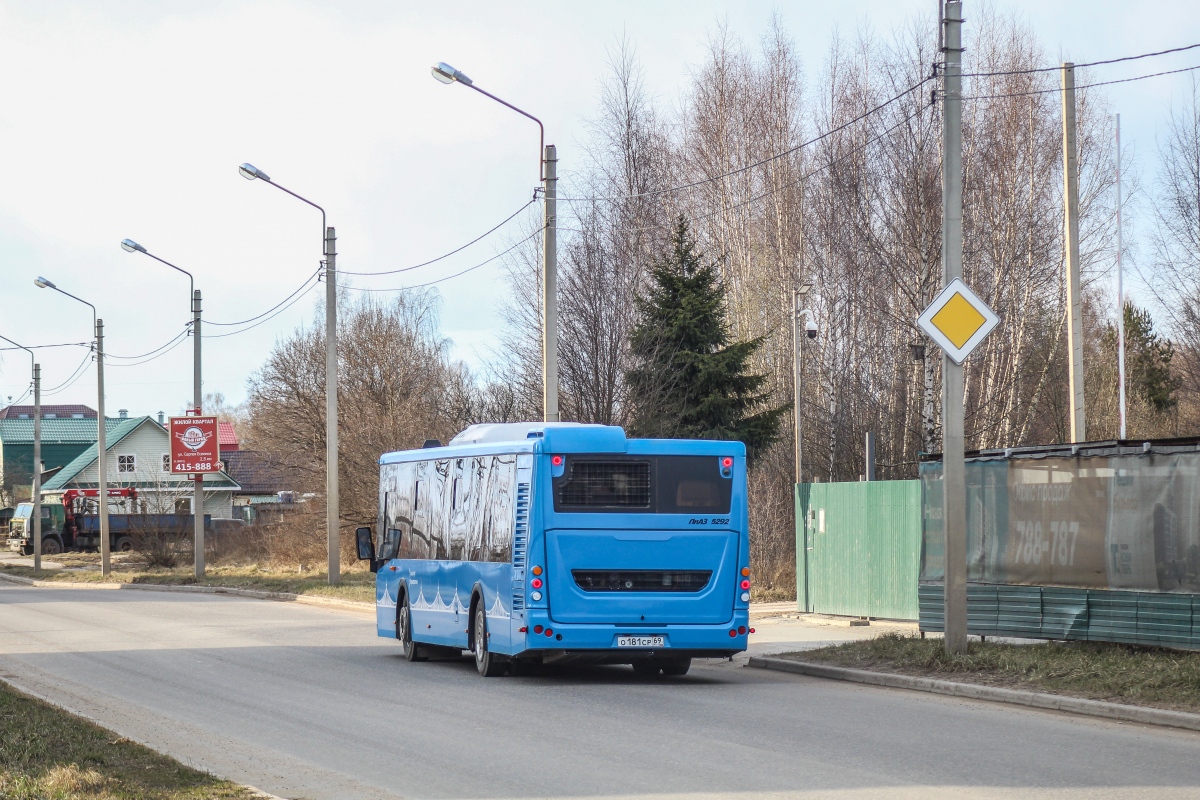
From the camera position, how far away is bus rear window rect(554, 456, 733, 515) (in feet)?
51.9

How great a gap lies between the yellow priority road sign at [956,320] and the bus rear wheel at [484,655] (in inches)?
239

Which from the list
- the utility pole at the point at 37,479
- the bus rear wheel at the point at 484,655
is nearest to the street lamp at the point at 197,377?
the utility pole at the point at 37,479

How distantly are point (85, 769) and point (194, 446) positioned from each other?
33324 millimetres

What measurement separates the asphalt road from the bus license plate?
0.45 meters

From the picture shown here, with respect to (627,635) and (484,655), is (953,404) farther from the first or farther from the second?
(484,655)

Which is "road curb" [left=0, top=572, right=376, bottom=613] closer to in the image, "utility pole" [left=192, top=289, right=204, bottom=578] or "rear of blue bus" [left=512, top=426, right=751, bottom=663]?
"utility pole" [left=192, top=289, right=204, bottom=578]

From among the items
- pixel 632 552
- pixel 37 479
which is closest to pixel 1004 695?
pixel 632 552

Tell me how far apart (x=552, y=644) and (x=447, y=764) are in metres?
5.49

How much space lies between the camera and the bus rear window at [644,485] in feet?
51.9

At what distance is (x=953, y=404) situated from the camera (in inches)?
603

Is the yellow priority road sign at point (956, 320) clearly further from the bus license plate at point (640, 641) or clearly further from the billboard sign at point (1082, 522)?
the bus license plate at point (640, 641)

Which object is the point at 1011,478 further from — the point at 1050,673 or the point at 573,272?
the point at 573,272

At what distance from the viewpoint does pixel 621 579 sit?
51.8ft

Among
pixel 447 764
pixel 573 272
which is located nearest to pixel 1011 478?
pixel 447 764
